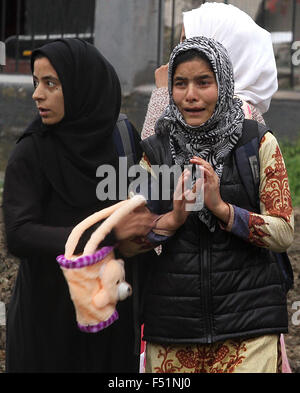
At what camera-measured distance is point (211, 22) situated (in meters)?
4.30

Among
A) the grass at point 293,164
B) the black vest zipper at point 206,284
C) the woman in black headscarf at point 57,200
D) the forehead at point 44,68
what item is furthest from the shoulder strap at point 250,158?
the grass at point 293,164

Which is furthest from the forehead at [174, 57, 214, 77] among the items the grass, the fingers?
the grass

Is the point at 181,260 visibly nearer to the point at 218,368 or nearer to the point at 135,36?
the point at 218,368

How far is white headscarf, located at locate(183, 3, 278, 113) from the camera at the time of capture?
14.0 ft

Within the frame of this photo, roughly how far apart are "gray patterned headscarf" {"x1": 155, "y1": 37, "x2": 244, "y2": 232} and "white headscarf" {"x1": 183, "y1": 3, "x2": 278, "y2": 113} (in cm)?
77

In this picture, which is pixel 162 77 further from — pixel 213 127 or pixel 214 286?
pixel 214 286

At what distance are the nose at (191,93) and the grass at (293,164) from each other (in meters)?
4.11

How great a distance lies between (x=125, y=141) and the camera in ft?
11.8

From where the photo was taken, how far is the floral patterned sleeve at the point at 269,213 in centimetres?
338

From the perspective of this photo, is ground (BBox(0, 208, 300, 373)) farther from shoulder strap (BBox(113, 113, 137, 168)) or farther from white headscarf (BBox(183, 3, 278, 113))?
shoulder strap (BBox(113, 113, 137, 168))

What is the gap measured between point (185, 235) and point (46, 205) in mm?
481

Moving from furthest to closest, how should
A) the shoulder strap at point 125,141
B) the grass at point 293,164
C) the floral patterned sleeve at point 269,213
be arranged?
the grass at point 293,164 < the shoulder strap at point 125,141 < the floral patterned sleeve at point 269,213

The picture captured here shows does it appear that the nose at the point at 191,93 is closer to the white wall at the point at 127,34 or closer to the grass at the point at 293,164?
the grass at the point at 293,164

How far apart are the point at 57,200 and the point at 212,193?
0.54 metres
